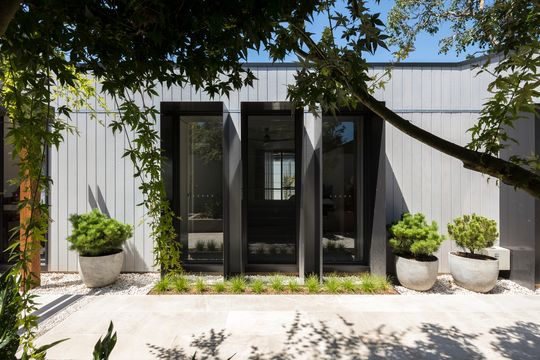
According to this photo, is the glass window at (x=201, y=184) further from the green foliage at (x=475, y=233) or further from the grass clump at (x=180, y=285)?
the green foliage at (x=475, y=233)

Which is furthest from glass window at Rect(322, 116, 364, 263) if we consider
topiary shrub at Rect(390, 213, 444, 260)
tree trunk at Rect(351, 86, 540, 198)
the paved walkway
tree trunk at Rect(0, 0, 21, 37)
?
tree trunk at Rect(0, 0, 21, 37)

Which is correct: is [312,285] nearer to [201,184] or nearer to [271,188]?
[271,188]

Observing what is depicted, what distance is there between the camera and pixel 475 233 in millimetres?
4793

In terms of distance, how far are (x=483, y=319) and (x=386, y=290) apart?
4.15 ft

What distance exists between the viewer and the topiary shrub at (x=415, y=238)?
183 inches

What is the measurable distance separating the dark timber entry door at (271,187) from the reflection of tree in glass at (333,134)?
0.62 meters

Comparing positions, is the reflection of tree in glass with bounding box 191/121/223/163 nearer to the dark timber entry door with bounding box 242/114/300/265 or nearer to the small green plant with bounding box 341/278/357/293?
the dark timber entry door with bounding box 242/114/300/265

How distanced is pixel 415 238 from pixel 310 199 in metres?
1.78

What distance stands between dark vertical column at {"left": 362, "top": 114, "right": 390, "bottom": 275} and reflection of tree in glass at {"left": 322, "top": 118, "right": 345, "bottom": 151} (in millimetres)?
556

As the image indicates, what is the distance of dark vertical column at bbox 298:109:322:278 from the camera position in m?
5.08

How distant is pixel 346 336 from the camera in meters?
3.28

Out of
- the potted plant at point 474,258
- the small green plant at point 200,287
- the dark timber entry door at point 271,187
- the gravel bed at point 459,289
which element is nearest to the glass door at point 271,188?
the dark timber entry door at point 271,187

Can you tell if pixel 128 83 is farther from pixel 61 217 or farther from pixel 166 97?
pixel 61 217

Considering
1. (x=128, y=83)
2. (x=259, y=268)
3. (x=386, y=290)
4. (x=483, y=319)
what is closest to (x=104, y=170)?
(x=259, y=268)
